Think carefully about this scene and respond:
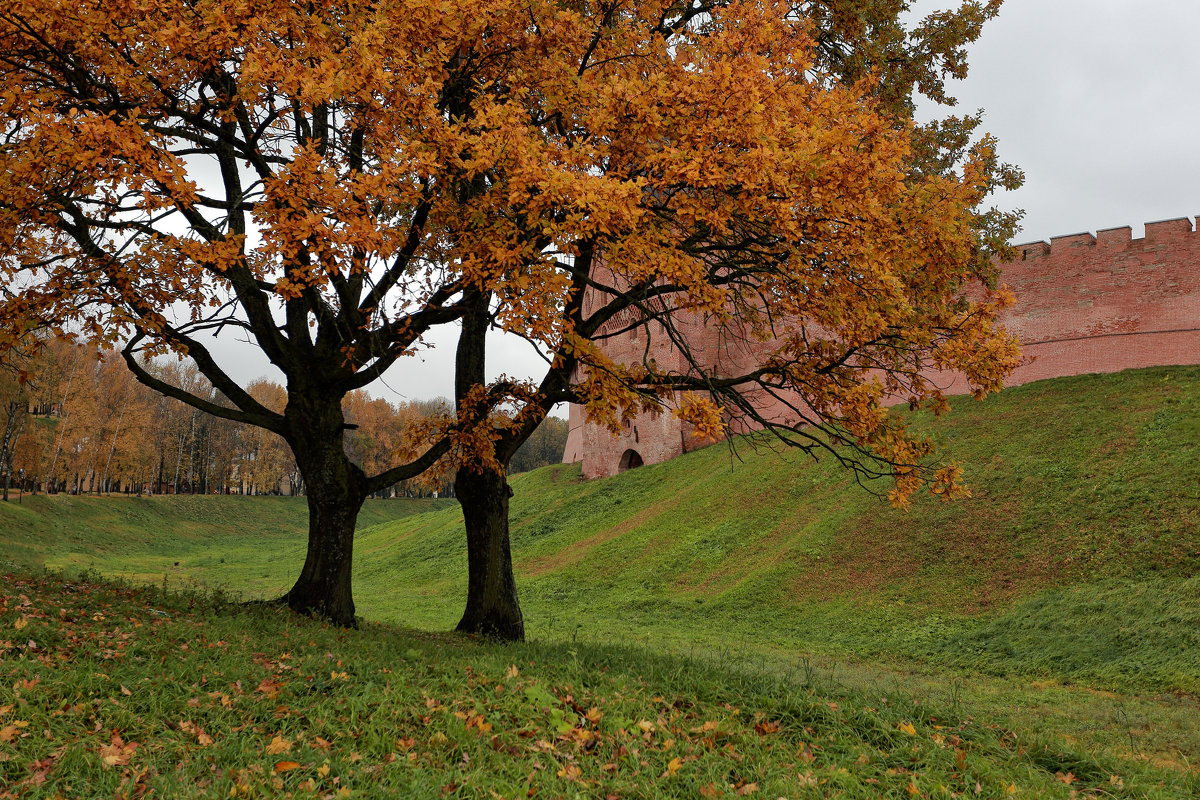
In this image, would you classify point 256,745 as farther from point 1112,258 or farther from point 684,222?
point 1112,258

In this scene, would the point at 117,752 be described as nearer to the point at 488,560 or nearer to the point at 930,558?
the point at 488,560

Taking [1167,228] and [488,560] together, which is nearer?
[488,560]

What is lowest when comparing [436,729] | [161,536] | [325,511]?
[161,536]

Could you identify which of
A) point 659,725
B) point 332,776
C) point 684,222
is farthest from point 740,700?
point 684,222

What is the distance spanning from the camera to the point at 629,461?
114 feet

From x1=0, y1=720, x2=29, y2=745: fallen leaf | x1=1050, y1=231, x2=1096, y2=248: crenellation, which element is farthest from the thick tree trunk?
x1=1050, y1=231, x2=1096, y2=248: crenellation

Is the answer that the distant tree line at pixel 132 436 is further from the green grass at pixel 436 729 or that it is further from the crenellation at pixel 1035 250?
the crenellation at pixel 1035 250

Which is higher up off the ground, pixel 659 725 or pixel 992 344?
pixel 992 344

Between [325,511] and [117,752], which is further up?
[325,511]

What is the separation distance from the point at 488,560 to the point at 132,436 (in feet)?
145

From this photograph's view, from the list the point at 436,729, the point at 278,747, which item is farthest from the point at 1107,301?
the point at 278,747

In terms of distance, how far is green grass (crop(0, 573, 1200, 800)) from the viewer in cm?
438

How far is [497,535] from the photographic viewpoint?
9.99m

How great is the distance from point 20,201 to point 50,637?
343cm
